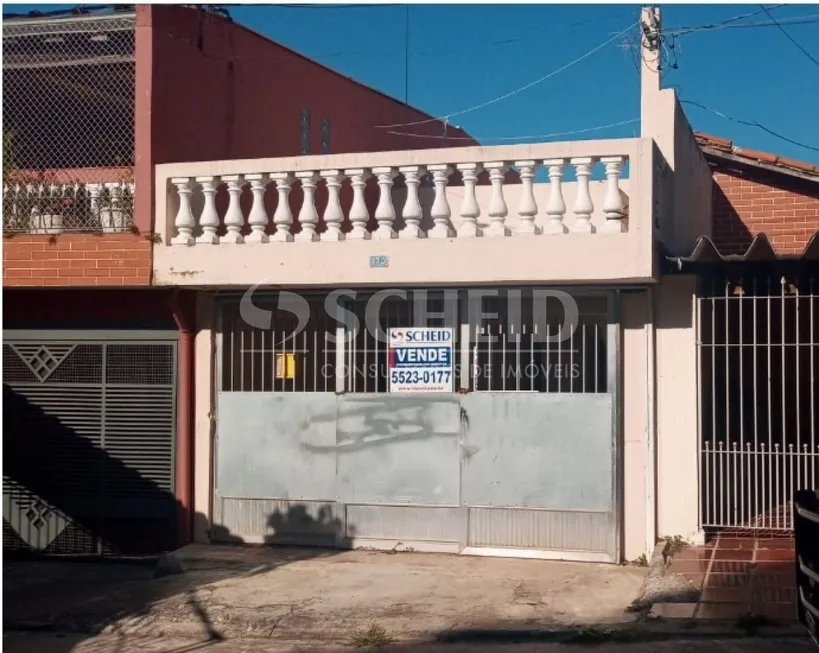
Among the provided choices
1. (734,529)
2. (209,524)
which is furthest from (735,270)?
(209,524)

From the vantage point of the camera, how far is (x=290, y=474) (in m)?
8.45

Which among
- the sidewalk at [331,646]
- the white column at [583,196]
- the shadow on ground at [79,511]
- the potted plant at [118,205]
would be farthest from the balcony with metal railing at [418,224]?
the sidewalk at [331,646]

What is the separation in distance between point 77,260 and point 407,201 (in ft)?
9.41

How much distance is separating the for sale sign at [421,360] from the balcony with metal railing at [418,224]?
69cm

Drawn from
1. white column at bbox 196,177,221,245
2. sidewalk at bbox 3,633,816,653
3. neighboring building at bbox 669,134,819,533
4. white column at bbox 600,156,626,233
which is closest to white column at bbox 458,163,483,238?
white column at bbox 600,156,626,233

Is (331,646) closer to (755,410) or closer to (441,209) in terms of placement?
(441,209)

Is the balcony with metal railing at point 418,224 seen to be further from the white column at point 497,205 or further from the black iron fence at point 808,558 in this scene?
the black iron fence at point 808,558

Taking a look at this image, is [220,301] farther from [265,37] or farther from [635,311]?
[635,311]

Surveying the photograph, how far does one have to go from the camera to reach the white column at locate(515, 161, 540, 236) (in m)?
7.46

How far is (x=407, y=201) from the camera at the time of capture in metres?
A: 7.75

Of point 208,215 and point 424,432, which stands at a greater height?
point 208,215

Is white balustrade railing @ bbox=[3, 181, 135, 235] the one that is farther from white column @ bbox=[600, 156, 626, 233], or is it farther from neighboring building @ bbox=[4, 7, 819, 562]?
white column @ bbox=[600, 156, 626, 233]

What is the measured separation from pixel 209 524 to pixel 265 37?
4784 millimetres

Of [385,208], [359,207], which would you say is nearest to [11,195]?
[359,207]
